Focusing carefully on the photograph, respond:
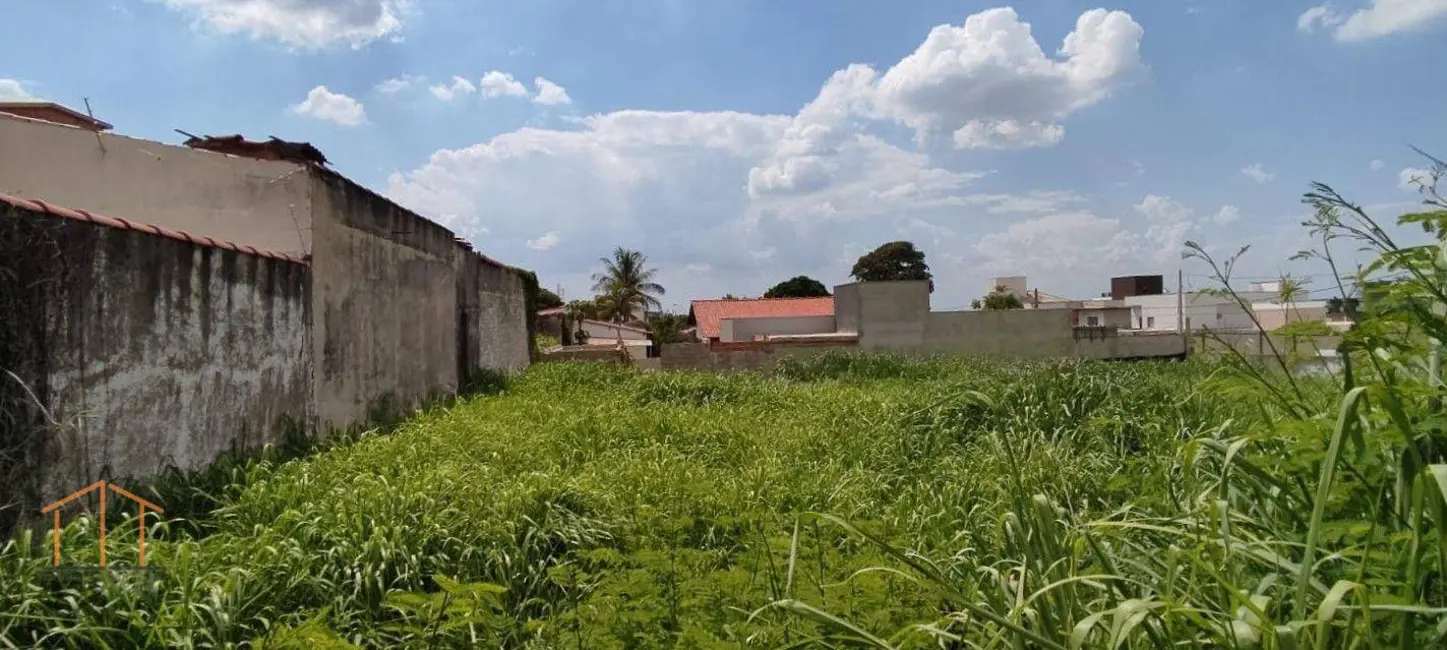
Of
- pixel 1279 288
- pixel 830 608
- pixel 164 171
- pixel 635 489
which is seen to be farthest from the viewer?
pixel 164 171

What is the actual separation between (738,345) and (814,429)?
9.63 m

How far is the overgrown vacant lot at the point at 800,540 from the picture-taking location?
192cm

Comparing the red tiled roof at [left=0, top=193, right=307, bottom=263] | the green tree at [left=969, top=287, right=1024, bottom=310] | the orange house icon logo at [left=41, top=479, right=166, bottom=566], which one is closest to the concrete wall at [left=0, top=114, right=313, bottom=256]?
the red tiled roof at [left=0, top=193, right=307, bottom=263]

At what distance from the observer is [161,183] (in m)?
6.78

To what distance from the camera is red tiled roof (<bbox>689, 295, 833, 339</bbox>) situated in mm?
38375

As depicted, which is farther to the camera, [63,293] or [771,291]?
[771,291]

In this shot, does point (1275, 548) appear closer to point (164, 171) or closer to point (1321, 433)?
point (1321, 433)

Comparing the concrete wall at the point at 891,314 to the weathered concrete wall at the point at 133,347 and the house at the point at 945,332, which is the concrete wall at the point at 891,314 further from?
the weathered concrete wall at the point at 133,347

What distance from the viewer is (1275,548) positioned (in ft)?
7.02

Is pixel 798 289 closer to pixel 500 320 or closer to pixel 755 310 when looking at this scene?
pixel 755 310

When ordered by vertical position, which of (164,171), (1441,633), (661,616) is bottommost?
(661,616)

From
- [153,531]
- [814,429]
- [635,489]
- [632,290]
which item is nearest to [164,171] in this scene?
[153,531]

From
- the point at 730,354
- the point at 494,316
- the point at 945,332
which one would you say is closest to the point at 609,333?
the point at 945,332

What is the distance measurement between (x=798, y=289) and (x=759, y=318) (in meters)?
21.1
